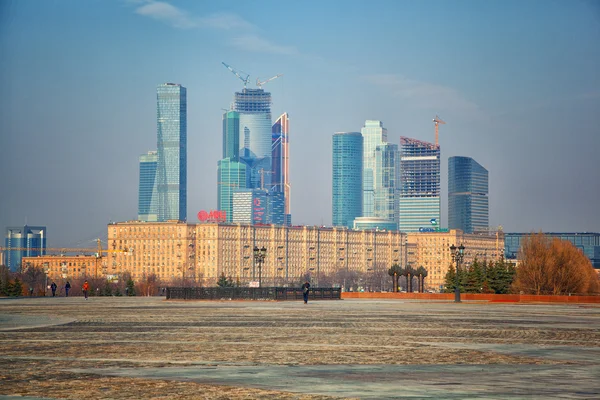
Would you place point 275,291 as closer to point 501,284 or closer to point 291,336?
point 501,284

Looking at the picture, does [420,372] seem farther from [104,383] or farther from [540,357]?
[104,383]

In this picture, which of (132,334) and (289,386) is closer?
(289,386)

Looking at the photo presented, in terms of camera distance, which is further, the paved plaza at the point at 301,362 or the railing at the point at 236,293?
the railing at the point at 236,293

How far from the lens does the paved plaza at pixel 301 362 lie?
637 inches

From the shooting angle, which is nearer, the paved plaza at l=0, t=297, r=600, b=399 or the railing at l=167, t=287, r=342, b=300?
the paved plaza at l=0, t=297, r=600, b=399

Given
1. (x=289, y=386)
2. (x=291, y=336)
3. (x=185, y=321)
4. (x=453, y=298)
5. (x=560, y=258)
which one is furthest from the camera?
(x=560, y=258)

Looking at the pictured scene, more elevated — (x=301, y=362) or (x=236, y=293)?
(x=301, y=362)

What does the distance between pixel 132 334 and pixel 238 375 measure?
43.1ft

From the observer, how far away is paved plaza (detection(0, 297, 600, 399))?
16.2m

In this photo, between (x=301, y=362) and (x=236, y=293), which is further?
(x=236, y=293)

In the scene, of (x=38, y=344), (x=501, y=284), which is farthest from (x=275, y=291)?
(x=38, y=344)

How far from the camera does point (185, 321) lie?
131 ft

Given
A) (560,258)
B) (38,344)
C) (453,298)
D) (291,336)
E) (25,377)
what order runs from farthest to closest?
(560,258)
(453,298)
(291,336)
(38,344)
(25,377)

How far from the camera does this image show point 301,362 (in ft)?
69.2
